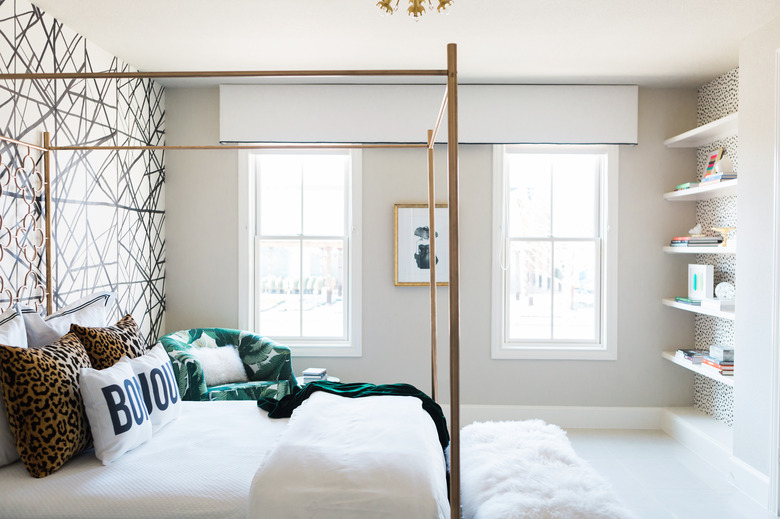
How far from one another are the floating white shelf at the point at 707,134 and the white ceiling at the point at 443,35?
17.6 inches

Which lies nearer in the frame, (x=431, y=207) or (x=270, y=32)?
(x=431, y=207)

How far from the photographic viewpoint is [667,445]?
428 centimetres

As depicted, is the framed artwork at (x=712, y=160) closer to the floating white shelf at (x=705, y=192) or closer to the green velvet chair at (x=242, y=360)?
the floating white shelf at (x=705, y=192)

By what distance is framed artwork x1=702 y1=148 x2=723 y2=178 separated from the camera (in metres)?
4.19

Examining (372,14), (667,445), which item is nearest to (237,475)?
(372,14)

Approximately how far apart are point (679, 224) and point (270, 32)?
356cm

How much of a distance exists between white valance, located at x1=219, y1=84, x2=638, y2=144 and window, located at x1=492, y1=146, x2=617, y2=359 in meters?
0.34

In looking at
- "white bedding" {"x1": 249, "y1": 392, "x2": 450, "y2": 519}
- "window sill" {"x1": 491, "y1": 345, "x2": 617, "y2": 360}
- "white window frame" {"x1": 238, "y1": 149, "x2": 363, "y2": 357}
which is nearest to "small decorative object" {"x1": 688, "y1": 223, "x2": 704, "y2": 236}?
"window sill" {"x1": 491, "y1": 345, "x2": 617, "y2": 360}

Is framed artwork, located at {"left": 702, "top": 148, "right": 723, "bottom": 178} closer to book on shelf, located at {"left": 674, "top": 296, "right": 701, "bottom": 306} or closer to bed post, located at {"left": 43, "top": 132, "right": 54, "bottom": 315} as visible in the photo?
book on shelf, located at {"left": 674, "top": 296, "right": 701, "bottom": 306}

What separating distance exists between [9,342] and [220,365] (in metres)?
1.97

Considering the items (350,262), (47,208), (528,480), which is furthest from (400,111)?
(528,480)

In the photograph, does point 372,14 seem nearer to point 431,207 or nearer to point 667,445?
point 431,207

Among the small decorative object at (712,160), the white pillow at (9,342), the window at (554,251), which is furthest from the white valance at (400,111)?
the white pillow at (9,342)

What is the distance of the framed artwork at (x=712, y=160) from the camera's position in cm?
419
